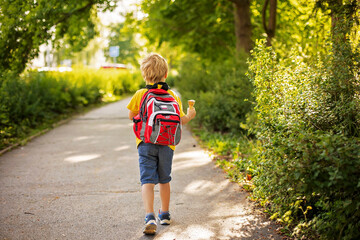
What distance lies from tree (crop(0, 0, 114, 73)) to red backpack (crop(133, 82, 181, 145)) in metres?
4.47

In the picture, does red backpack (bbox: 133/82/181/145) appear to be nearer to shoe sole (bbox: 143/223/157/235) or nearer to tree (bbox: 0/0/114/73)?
shoe sole (bbox: 143/223/157/235)

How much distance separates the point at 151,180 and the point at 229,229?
872 millimetres

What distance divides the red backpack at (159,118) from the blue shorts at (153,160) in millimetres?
119

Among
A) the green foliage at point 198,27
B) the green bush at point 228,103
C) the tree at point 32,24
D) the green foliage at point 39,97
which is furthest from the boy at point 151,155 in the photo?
the green foliage at point 198,27

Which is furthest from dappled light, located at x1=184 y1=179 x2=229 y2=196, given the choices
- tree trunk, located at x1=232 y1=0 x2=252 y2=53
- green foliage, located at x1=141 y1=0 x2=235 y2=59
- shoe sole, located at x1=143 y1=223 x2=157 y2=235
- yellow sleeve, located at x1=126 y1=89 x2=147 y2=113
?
green foliage, located at x1=141 y1=0 x2=235 y2=59

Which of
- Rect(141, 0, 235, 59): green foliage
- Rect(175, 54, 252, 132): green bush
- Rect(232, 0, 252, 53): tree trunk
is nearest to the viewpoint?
Rect(175, 54, 252, 132): green bush

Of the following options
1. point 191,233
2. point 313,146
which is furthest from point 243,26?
point 313,146

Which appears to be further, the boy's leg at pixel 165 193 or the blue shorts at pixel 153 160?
the boy's leg at pixel 165 193

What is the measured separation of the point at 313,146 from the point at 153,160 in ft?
4.97

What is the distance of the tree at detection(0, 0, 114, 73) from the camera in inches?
286

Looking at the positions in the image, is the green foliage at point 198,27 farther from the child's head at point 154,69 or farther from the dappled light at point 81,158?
the child's head at point 154,69

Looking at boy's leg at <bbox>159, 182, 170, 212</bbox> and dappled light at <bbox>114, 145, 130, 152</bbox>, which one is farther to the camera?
dappled light at <bbox>114, 145, 130, 152</bbox>

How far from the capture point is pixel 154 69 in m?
3.70

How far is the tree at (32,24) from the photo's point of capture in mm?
7254
